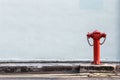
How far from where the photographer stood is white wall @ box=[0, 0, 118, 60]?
11.1 metres

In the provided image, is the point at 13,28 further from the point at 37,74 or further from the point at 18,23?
the point at 37,74

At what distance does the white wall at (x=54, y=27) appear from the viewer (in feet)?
36.3

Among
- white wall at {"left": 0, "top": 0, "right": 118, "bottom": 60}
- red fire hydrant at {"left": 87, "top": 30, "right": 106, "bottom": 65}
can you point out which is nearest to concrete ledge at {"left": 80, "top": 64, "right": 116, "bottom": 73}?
red fire hydrant at {"left": 87, "top": 30, "right": 106, "bottom": 65}

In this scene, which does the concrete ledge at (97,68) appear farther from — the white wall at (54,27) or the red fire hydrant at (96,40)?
the white wall at (54,27)

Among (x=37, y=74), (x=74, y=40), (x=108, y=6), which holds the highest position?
(x=108, y=6)

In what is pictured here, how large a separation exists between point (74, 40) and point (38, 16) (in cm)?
116

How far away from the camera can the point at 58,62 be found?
437 inches

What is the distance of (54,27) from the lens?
36.6ft

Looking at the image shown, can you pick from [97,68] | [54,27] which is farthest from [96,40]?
[54,27]

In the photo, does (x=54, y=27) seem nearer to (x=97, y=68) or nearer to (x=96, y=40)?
(x=96, y=40)

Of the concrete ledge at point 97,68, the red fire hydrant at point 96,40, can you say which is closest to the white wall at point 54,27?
the red fire hydrant at point 96,40

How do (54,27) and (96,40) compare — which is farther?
(54,27)

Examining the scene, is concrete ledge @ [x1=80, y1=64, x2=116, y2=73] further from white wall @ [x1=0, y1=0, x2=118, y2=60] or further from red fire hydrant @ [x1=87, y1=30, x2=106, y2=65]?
white wall @ [x1=0, y1=0, x2=118, y2=60]

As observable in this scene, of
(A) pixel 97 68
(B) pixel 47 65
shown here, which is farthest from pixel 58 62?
(A) pixel 97 68
